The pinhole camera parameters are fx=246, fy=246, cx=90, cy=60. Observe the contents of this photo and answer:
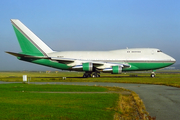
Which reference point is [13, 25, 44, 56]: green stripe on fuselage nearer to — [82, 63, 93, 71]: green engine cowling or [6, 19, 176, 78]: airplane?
[6, 19, 176, 78]: airplane

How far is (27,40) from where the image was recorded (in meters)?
46.2

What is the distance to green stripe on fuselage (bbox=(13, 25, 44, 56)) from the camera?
4617cm

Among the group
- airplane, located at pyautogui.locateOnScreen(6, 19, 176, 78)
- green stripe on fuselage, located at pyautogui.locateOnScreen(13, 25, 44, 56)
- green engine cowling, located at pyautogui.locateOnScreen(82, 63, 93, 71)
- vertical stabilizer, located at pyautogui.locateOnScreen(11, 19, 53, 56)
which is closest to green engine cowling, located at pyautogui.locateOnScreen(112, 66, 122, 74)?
airplane, located at pyautogui.locateOnScreen(6, 19, 176, 78)

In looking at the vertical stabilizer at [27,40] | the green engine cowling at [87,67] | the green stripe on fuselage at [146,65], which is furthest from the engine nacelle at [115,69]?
the vertical stabilizer at [27,40]

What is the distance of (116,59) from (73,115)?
118ft

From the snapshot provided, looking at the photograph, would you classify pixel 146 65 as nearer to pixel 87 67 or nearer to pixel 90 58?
pixel 90 58

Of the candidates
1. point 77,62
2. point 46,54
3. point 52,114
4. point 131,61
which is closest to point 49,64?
point 46,54

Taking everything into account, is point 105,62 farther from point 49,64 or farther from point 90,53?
point 49,64

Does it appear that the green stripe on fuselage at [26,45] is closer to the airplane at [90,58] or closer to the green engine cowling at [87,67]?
the airplane at [90,58]

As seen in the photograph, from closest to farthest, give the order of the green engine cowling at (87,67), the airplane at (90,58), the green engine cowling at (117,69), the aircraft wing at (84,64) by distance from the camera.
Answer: the green engine cowling at (117,69) → the green engine cowling at (87,67) → the aircraft wing at (84,64) → the airplane at (90,58)

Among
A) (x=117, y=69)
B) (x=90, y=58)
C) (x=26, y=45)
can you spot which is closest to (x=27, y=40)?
(x=26, y=45)

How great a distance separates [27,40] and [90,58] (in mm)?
12313

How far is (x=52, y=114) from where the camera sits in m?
9.59

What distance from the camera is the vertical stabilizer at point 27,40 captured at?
46000 millimetres
